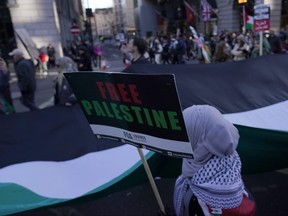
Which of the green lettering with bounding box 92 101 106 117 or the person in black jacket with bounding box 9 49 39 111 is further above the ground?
the green lettering with bounding box 92 101 106 117

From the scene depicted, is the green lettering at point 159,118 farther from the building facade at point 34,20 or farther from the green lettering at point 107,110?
the building facade at point 34,20

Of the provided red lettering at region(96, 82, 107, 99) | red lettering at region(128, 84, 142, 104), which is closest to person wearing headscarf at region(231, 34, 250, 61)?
red lettering at region(96, 82, 107, 99)

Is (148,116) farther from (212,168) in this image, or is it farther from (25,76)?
(25,76)

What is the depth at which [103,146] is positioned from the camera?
308cm

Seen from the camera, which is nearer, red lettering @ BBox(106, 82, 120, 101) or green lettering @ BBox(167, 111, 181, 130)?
green lettering @ BBox(167, 111, 181, 130)

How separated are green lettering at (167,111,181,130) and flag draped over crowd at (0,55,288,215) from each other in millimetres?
1070

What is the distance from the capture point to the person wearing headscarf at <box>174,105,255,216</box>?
1.89 meters

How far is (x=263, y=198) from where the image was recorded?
3945mm

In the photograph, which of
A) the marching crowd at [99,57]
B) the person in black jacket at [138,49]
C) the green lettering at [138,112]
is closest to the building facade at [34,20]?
the marching crowd at [99,57]

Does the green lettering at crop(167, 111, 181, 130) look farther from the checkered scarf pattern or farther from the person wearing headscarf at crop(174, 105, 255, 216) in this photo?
the checkered scarf pattern

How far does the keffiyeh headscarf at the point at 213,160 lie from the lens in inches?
74.3

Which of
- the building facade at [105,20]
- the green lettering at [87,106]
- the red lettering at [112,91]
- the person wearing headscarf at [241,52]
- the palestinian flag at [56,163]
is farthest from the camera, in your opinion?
the building facade at [105,20]

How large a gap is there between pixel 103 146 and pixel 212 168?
1.34 m

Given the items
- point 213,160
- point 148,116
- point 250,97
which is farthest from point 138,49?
point 213,160
